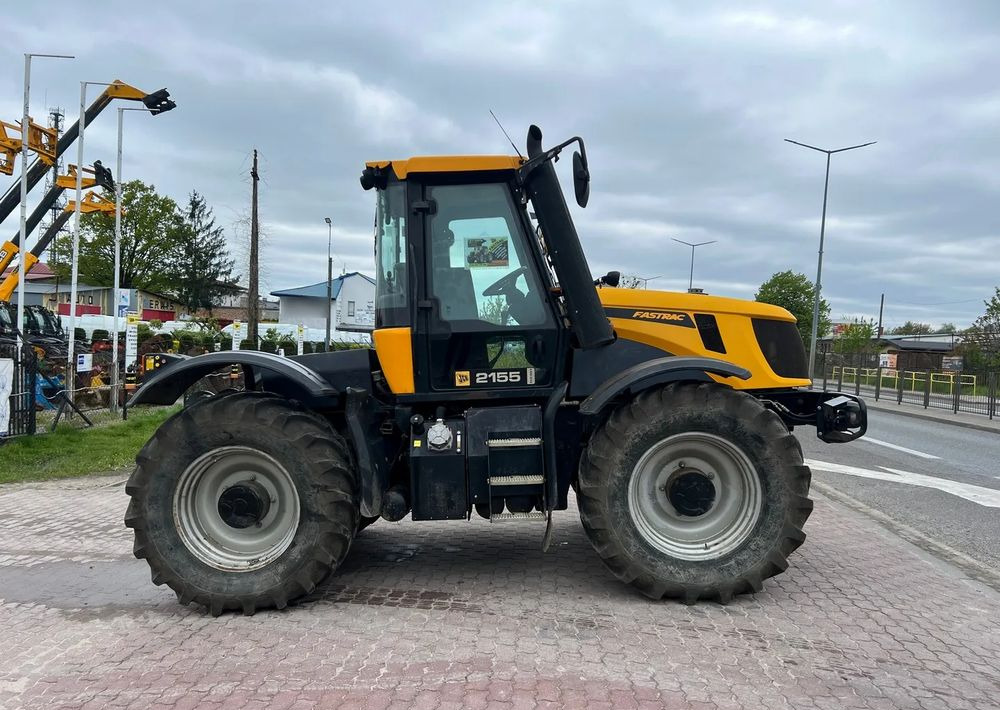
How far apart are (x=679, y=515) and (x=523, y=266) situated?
1.84m

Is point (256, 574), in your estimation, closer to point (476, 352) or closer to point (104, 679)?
point (104, 679)

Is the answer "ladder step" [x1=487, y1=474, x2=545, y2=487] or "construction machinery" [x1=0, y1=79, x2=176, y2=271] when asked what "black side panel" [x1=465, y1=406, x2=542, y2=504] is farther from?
"construction machinery" [x1=0, y1=79, x2=176, y2=271]

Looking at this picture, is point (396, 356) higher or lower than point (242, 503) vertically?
higher

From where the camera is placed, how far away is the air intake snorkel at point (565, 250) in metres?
4.48

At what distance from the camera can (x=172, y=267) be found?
66.5 meters

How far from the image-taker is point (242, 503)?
4359mm

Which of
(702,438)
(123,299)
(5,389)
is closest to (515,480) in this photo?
(702,438)

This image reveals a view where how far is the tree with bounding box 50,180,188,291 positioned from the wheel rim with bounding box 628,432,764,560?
6511cm

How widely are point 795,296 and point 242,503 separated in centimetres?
5911

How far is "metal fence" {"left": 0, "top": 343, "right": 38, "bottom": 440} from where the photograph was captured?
32.7 feet

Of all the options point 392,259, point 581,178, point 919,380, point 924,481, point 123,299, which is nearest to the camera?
point 581,178

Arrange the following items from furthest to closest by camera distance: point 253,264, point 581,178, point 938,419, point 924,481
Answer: point 253,264
point 938,419
point 924,481
point 581,178

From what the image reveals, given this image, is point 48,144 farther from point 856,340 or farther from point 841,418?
point 856,340

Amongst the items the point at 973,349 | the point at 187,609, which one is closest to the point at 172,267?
the point at 973,349
